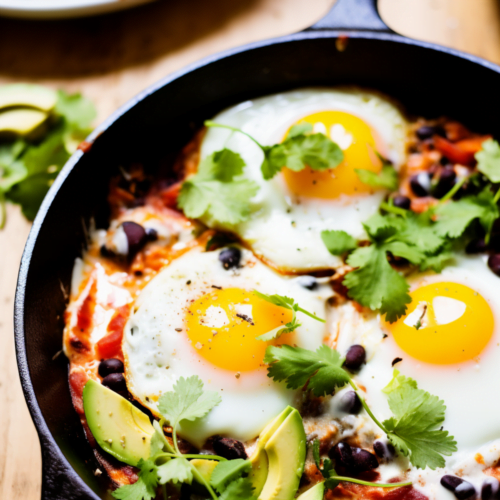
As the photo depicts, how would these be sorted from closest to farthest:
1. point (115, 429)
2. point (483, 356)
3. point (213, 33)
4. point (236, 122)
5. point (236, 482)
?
point (236, 482) < point (115, 429) < point (483, 356) < point (236, 122) < point (213, 33)

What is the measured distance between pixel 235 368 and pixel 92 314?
2.65ft

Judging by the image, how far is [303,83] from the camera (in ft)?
9.87

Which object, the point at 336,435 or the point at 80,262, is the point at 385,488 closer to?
the point at 336,435

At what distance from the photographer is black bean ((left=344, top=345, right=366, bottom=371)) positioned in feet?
7.66

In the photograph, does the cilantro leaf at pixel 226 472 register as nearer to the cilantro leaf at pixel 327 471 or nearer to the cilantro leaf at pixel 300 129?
the cilantro leaf at pixel 327 471

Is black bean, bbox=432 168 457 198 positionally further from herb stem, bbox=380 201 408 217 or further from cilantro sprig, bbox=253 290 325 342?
cilantro sprig, bbox=253 290 325 342

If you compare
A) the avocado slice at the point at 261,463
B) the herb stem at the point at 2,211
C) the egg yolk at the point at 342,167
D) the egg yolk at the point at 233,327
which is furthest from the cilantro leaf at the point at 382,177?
the herb stem at the point at 2,211

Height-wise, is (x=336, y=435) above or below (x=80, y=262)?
below

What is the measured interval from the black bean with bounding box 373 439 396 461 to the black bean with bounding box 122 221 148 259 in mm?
1474

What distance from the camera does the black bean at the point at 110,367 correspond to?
2330 mm

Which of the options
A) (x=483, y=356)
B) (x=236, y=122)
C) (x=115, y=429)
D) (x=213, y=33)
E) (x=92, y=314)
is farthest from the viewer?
(x=213, y=33)

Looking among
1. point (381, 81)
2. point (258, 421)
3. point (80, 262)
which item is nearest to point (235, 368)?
point (258, 421)

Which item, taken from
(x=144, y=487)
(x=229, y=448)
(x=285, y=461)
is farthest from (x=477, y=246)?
(x=144, y=487)

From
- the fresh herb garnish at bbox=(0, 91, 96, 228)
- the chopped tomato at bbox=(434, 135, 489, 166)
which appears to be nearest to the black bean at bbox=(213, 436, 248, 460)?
the fresh herb garnish at bbox=(0, 91, 96, 228)
